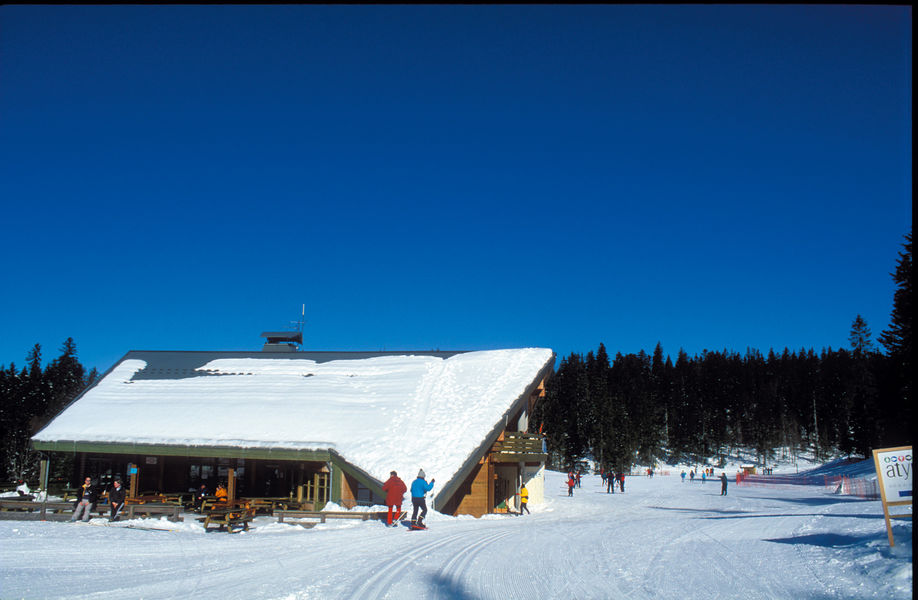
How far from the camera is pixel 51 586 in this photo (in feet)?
30.6

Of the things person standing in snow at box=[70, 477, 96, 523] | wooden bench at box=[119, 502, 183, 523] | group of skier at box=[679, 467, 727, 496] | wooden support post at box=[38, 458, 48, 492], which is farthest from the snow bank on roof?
group of skier at box=[679, 467, 727, 496]

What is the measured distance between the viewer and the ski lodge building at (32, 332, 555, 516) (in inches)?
879

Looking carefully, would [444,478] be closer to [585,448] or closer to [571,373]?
[585,448]

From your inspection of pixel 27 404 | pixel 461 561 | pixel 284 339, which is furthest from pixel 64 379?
pixel 461 561

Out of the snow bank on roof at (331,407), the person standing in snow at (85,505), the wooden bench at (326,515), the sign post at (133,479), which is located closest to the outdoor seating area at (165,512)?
the wooden bench at (326,515)

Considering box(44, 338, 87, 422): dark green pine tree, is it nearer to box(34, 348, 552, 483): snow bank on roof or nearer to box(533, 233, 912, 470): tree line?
box(34, 348, 552, 483): snow bank on roof

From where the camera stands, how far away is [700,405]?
103188 mm

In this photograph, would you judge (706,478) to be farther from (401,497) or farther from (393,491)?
(393,491)

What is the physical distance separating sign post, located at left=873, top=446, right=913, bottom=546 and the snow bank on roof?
13.4 m

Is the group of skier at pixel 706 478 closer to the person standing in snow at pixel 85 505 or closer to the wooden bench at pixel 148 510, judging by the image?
the wooden bench at pixel 148 510

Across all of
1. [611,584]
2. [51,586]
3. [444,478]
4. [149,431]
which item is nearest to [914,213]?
[611,584]

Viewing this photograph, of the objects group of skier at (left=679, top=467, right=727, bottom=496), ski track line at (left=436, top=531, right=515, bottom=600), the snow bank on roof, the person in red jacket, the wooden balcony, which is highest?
the snow bank on roof

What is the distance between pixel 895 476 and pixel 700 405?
9865 centimetres

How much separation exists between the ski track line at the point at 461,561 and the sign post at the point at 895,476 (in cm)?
608
